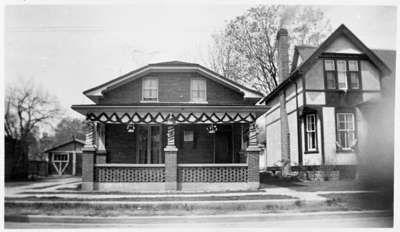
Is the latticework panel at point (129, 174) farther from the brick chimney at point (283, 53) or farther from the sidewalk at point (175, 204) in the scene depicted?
the brick chimney at point (283, 53)

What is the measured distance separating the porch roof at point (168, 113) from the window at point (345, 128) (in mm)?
4582

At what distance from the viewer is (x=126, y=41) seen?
424 inches

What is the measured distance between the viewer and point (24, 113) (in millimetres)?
10305

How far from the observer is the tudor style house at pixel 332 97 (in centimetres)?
1395

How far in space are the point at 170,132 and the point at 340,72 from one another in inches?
332

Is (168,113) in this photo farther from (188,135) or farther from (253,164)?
(253,164)

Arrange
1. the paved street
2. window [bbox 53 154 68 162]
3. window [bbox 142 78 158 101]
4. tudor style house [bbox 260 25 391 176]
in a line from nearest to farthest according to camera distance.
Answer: the paved street, tudor style house [bbox 260 25 391 176], window [bbox 142 78 158 101], window [bbox 53 154 68 162]

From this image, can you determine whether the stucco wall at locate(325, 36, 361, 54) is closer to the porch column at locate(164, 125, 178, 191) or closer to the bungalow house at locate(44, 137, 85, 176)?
the porch column at locate(164, 125, 178, 191)

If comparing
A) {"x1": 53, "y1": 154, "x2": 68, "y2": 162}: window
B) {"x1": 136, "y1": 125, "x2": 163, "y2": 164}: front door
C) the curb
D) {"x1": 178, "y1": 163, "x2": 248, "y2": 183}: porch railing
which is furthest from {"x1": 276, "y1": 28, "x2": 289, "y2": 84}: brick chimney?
{"x1": 53, "y1": 154, "x2": 68, "y2": 162}: window

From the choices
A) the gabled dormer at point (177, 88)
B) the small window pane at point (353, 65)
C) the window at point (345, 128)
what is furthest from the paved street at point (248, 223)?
the small window pane at point (353, 65)

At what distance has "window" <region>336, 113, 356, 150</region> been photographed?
14.2m

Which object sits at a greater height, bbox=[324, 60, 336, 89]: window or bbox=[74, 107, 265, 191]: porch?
bbox=[324, 60, 336, 89]: window

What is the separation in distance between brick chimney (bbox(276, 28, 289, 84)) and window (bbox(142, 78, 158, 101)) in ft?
21.9

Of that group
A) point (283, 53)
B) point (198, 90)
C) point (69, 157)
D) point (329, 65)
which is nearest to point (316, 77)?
point (329, 65)
